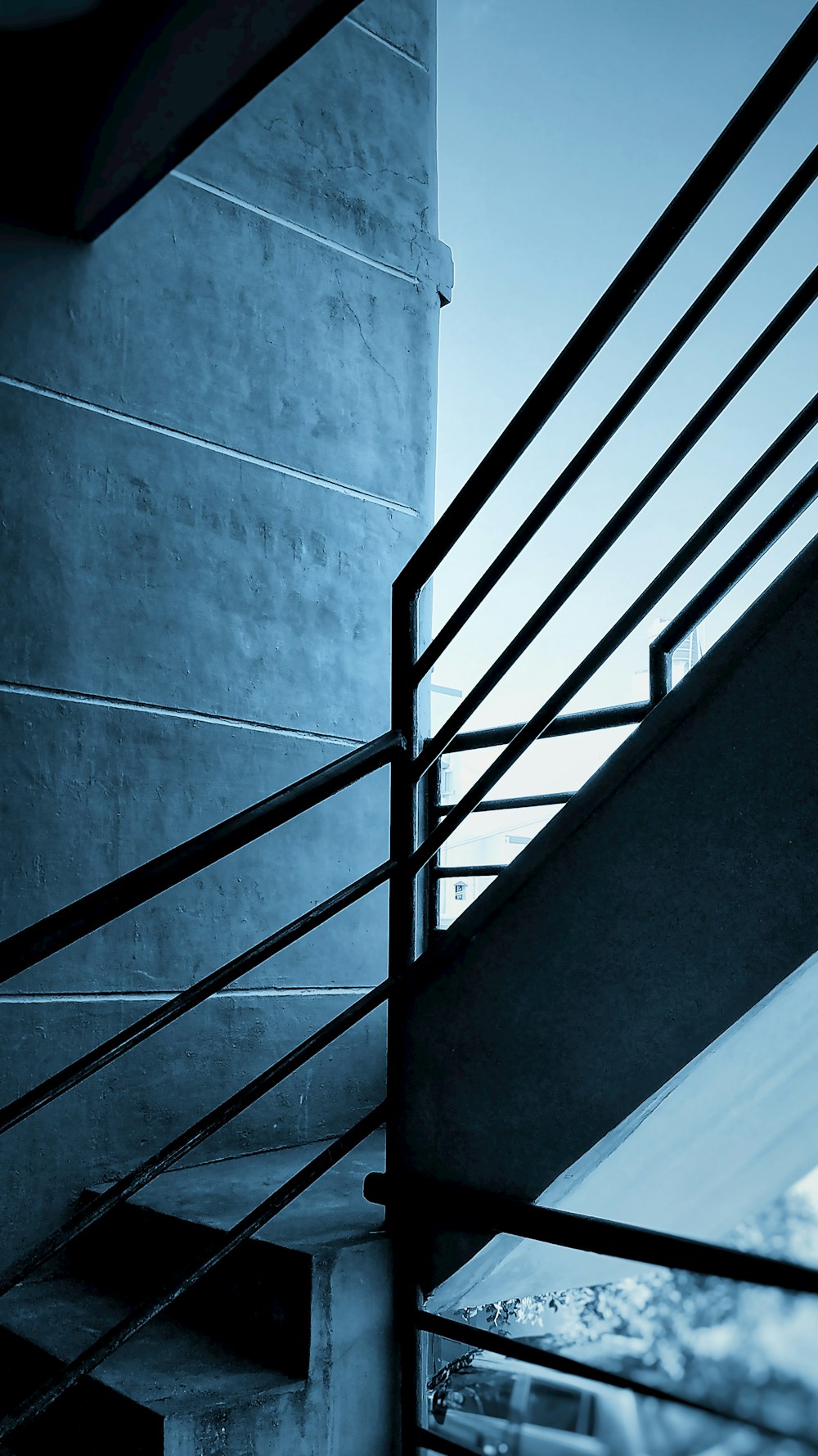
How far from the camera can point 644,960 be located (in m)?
1.49

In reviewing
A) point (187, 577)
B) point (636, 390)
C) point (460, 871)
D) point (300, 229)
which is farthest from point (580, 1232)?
point (300, 229)

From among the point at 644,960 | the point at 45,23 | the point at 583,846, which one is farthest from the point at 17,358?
the point at 644,960

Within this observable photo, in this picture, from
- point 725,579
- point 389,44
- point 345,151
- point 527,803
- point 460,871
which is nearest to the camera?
point 725,579

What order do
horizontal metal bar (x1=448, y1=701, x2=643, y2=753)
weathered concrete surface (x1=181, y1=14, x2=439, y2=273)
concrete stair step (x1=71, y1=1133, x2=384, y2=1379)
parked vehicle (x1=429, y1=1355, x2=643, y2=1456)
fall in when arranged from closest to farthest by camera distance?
concrete stair step (x1=71, y1=1133, x2=384, y2=1379) < horizontal metal bar (x1=448, y1=701, x2=643, y2=753) < parked vehicle (x1=429, y1=1355, x2=643, y2=1456) < weathered concrete surface (x1=181, y1=14, x2=439, y2=273)

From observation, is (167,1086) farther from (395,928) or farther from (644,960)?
(644,960)

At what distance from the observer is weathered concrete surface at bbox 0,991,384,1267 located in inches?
97.2

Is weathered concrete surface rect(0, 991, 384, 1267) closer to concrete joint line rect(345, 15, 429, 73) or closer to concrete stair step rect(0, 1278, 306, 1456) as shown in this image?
concrete stair step rect(0, 1278, 306, 1456)

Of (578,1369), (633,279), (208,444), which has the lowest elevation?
(578,1369)

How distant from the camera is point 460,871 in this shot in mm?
2502

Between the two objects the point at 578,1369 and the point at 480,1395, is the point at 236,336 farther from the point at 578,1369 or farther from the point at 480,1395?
the point at 480,1395

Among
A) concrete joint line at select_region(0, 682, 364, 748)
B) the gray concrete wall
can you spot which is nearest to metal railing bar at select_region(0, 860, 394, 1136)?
the gray concrete wall

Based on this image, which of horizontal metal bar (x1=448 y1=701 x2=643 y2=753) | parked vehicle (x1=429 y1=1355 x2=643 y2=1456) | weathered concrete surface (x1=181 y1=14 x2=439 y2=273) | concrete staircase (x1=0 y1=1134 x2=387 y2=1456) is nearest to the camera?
concrete staircase (x1=0 y1=1134 x2=387 y2=1456)

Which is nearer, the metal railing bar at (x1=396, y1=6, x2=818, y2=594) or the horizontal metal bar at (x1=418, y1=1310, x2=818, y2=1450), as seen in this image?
the metal railing bar at (x1=396, y1=6, x2=818, y2=594)

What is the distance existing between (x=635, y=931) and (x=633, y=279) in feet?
3.20
